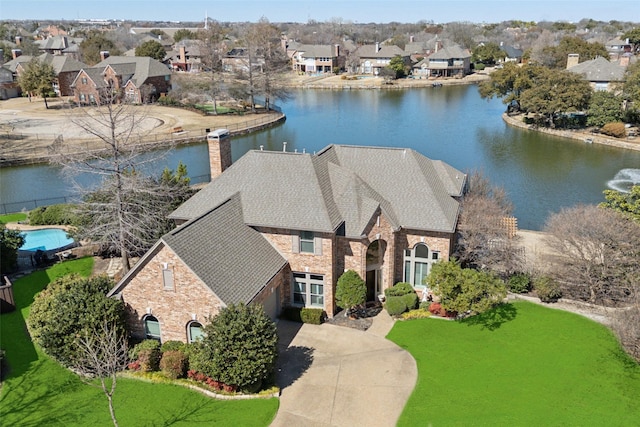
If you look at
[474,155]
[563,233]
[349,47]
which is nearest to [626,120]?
[474,155]

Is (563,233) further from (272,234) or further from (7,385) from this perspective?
(7,385)

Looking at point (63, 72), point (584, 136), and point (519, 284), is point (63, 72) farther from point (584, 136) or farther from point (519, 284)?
point (519, 284)

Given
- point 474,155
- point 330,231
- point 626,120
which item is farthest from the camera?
point 626,120

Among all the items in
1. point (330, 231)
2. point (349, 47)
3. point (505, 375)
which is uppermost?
point (349, 47)

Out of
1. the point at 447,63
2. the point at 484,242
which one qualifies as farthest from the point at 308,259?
the point at 447,63

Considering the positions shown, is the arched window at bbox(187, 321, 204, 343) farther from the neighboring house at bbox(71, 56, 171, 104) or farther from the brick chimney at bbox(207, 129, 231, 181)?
the neighboring house at bbox(71, 56, 171, 104)

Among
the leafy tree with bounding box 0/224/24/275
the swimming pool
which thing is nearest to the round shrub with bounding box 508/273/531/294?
the swimming pool
